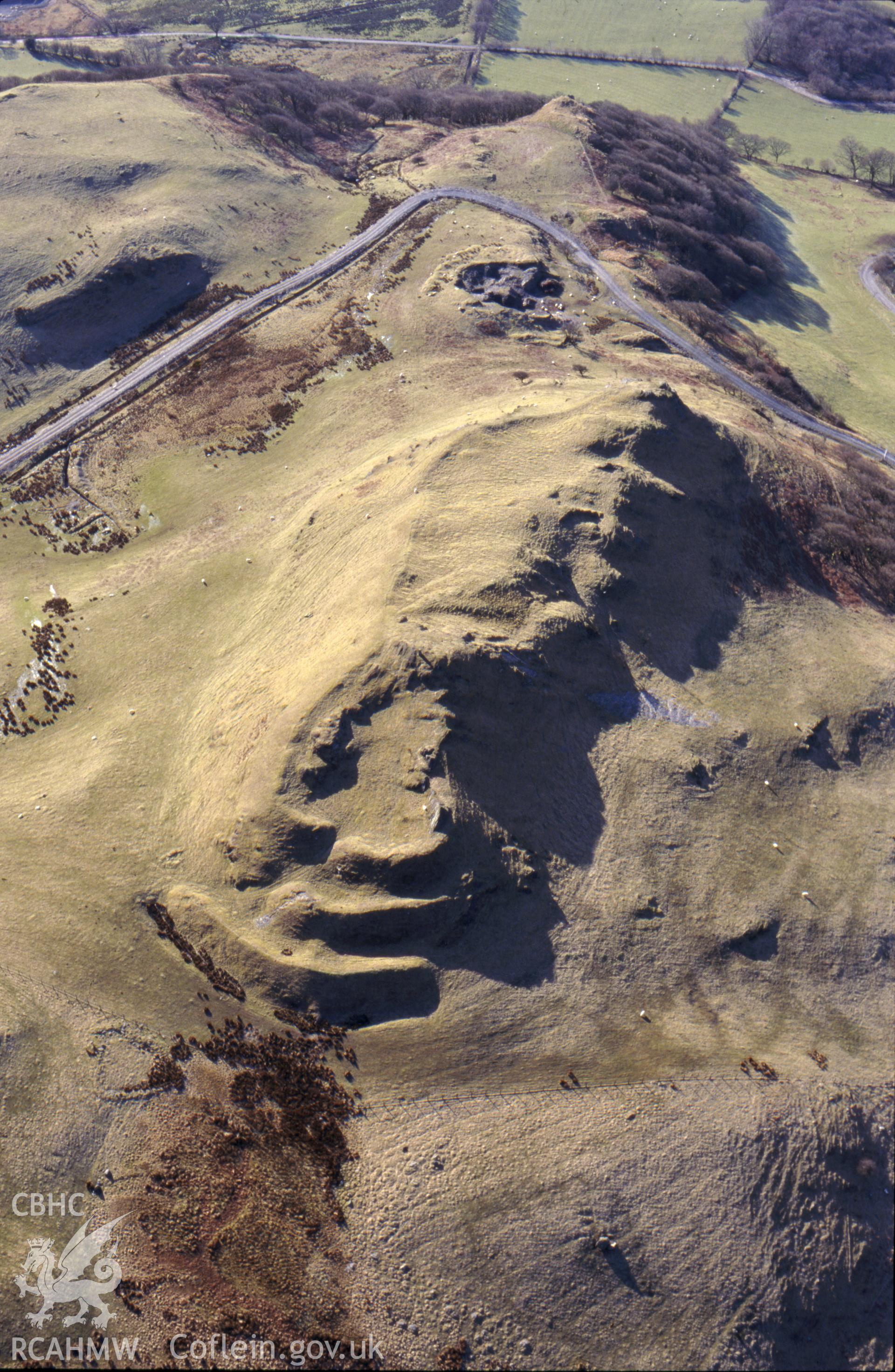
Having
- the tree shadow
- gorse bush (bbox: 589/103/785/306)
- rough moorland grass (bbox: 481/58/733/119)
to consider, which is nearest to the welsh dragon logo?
gorse bush (bbox: 589/103/785/306)

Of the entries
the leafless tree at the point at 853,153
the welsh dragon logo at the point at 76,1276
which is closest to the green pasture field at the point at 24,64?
the leafless tree at the point at 853,153

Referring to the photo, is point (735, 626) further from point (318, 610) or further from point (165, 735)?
point (165, 735)

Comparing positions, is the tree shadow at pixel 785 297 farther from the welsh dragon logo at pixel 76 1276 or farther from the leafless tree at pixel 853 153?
the welsh dragon logo at pixel 76 1276

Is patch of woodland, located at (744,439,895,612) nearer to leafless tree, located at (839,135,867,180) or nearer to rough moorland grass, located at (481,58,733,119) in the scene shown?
leafless tree, located at (839,135,867,180)

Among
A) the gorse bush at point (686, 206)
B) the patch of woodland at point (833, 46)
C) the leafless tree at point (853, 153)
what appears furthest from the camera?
the patch of woodland at point (833, 46)

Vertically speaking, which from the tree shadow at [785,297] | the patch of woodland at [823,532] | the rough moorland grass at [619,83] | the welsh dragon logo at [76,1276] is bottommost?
the welsh dragon logo at [76,1276]
